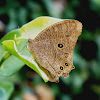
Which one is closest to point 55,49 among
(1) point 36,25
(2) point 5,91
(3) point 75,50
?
(1) point 36,25

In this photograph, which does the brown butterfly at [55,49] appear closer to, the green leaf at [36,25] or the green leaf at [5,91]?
the green leaf at [36,25]

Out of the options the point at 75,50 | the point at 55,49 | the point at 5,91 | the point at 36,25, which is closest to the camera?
the point at 36,25

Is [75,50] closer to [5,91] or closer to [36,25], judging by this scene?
[5,91]

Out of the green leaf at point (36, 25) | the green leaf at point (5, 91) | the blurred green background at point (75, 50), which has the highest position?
the green leaf at point (36, 25)

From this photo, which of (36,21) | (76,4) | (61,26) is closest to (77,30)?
(61,26)

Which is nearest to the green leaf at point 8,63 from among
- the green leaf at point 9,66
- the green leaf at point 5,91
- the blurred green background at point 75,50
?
the green leaf at point 9,66

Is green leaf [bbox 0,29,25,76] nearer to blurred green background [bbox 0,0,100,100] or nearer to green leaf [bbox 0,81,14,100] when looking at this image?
green leaf [bbox 0,81,14,100]
